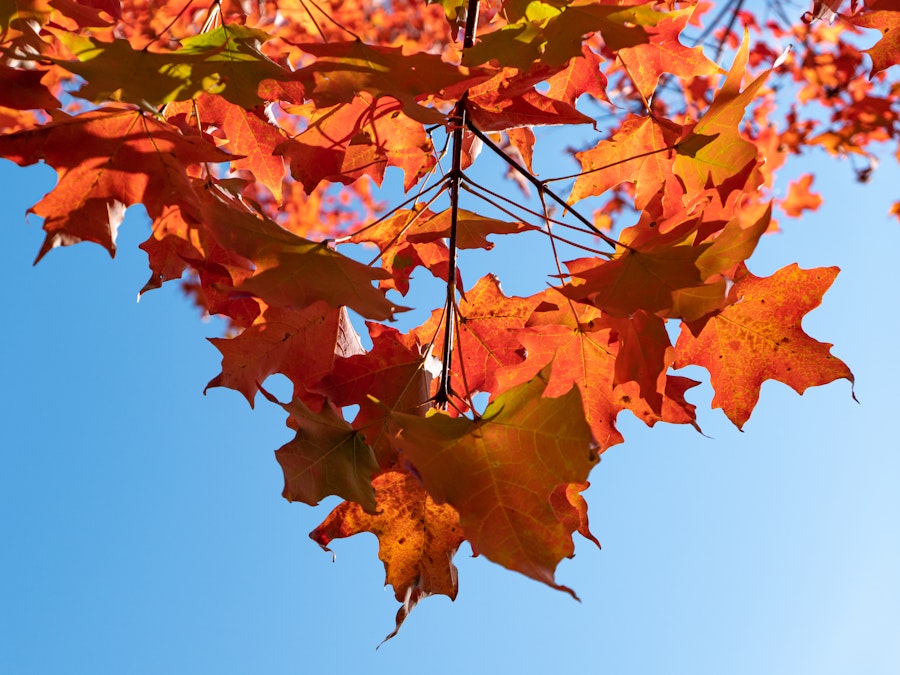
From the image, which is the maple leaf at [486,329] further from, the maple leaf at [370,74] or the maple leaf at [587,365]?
the maple leaf at [370,74]

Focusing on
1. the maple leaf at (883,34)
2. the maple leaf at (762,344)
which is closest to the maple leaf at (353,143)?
the maple leaf at (762,344)

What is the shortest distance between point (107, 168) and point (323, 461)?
2.14ft

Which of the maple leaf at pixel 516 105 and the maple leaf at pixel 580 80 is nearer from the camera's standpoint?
the maple leaf at pixel 516 105

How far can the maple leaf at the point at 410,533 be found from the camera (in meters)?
1.45

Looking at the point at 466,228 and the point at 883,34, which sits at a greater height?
the point at 883,34

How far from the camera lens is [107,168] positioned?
4.39 ft

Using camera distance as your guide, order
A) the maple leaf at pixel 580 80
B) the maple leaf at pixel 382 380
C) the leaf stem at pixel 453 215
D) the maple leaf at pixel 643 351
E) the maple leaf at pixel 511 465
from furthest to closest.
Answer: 1. the maple leaf at pixel 580 80
2. the maple leaf at pixel 382 380
3. the leaf stem at pixel 453 215
4. the maple leaf at pixel 643 351
5. the maple leaf at pixel 511 465

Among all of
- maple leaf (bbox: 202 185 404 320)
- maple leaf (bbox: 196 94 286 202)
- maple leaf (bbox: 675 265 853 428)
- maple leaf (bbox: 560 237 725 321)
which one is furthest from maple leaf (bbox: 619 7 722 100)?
maple leaf (bbox: 202 185 404 320)

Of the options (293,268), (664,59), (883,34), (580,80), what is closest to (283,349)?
(293,268)

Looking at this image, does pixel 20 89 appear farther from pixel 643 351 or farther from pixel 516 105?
pixel 643 351

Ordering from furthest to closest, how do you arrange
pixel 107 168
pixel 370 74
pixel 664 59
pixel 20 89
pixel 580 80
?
pixel 664 59 < pixel 580 80 < pixel 107 168 < pixel 20 89 < pixel 370 74

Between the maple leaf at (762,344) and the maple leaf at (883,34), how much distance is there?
0.42 m

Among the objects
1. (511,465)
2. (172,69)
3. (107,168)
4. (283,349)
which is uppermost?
(107,168)

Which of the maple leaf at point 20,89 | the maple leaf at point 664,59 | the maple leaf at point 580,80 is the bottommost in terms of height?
the maple leaf at point 20,89
